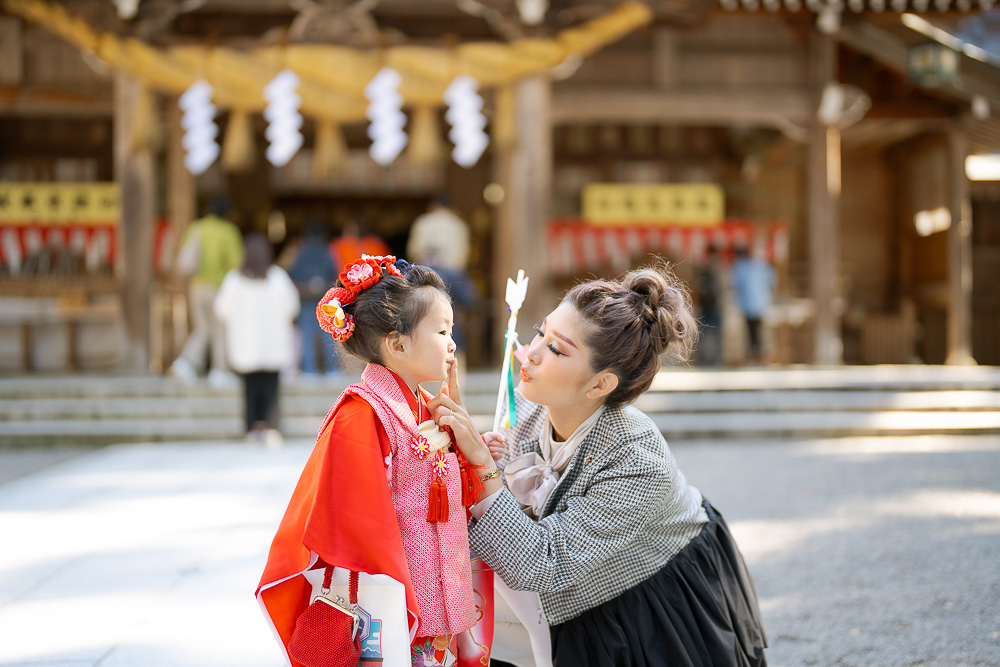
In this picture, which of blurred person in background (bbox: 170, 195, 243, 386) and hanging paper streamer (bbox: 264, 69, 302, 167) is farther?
hanging paper streamer (bbox: 264, 69, 302, 167)

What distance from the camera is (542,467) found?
213 cm

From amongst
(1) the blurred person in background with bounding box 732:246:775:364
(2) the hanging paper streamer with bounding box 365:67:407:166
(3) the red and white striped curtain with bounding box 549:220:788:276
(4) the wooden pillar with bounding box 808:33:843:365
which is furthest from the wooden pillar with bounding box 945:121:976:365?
(2) the hanging paper streamer with bounding box 365:67:407:166

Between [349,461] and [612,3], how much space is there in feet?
23.2

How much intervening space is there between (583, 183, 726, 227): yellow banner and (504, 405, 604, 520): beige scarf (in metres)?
8.63

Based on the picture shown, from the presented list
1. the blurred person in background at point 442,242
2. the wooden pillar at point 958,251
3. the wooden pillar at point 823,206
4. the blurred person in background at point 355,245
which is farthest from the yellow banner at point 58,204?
the wooden pillar at point 958,251

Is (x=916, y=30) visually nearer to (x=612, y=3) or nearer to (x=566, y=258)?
(x=612, y=3)

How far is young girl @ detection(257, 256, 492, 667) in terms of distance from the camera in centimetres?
166

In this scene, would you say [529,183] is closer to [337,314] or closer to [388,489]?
[337,314]

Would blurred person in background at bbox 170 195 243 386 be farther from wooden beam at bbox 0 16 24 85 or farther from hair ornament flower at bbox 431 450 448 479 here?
hair ornament flower at bbox 431 450 448 479

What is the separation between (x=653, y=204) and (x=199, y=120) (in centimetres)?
578

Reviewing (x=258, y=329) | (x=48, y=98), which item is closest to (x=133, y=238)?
(x=48, y=98)

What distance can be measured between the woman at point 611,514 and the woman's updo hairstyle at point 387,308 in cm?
21

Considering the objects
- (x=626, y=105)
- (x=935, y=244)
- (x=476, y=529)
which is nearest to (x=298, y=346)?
(x=626, y=105)

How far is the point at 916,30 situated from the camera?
9.35 m
